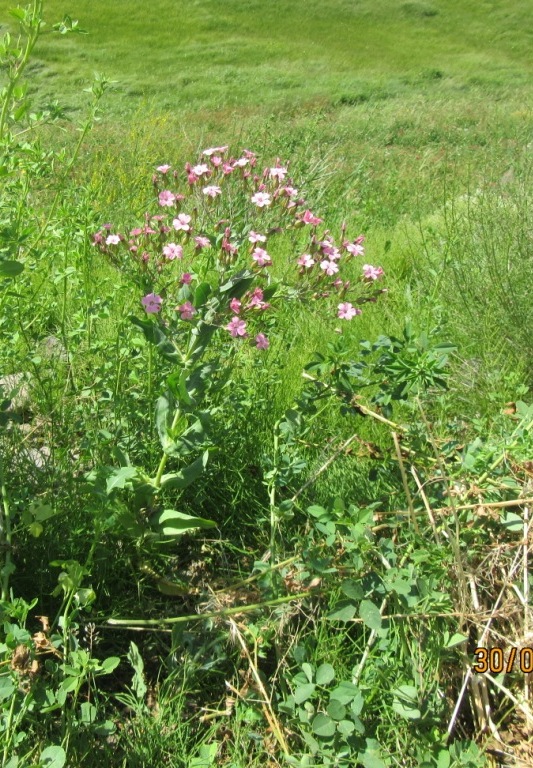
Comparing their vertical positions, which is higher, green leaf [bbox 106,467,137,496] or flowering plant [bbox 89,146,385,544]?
flowering plant [bbox 89,146,385,544]

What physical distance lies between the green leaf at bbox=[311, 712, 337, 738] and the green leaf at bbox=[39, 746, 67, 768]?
1.71 ft

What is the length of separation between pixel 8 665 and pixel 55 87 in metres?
23.4

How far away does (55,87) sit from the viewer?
21.3 m

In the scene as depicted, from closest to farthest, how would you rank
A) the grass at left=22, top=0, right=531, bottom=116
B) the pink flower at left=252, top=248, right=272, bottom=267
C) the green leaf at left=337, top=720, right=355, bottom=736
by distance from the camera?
the green leaf at left=337, top=720, right=355, bottom=736 < the pink flower at left=252, top=248, right=272, bottom=267 < the grass at left=22, top=0, right=531, bottom=116

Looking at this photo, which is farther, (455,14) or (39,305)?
(455,14)

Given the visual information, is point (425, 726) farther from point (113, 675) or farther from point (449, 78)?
point (449, 78)

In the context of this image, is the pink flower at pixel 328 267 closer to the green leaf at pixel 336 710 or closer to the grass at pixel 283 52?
the green leaf at pixel 336 710

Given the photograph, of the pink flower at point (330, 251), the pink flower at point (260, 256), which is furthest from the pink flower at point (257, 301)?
the pink flower at point (330, 251)

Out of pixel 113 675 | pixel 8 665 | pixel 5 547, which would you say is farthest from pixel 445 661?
pixel 5 547

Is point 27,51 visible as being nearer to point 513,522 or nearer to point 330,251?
point 330,251

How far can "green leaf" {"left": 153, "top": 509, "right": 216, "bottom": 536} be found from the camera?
5.63ft

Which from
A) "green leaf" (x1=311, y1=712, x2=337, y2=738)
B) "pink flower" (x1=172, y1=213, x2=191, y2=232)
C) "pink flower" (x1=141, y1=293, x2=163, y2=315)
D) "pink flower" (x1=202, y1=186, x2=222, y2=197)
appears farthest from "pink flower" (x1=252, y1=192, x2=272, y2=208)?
"green leaf" (x1=311, y1=712, x2=337, y2=738)

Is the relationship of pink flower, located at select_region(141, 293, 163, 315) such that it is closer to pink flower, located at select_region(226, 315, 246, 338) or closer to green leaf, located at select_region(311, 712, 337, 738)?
pink flower, located at select_region(226, 315, 246, 338)

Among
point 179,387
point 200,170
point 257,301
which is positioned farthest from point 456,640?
point 200,170
